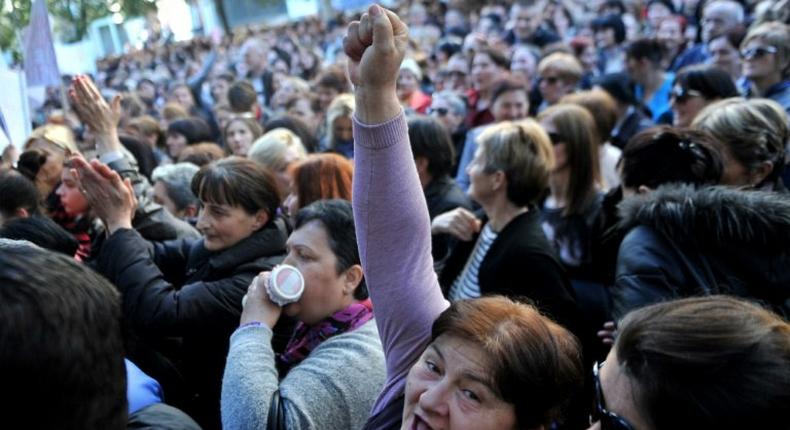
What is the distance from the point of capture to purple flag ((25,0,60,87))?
14.9ft

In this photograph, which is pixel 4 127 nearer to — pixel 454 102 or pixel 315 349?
pixel 315 349

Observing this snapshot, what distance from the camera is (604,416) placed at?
130 centimetres

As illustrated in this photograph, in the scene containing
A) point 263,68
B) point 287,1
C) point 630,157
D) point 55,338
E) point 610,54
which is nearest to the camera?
point 55,338

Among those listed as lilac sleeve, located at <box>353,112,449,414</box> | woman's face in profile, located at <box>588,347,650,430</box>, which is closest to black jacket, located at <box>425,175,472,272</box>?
lilac sleeve, located at <box>353,112,449,414</box>

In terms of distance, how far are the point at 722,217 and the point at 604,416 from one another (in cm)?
106

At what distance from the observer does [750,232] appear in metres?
2.09

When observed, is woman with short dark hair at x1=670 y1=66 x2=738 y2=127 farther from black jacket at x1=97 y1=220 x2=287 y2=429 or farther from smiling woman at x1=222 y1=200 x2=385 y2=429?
smiling woman at x1=222 y1=200 x2=385 y2=429

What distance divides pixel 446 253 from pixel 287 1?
3114 cm

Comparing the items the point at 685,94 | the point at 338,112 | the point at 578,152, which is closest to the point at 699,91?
the point at 685,94

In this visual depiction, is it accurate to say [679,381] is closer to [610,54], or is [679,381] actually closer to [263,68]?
[610,54]

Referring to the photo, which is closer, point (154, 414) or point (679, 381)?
point (679, 381)

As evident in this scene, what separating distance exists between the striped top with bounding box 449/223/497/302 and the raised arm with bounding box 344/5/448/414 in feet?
4.21

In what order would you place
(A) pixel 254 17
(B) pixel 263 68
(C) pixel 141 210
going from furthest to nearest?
(A) pixel 254 17 < (B) pixel 263 68 < (C) pixel 141 210

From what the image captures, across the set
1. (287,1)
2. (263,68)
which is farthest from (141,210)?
(287,1)
